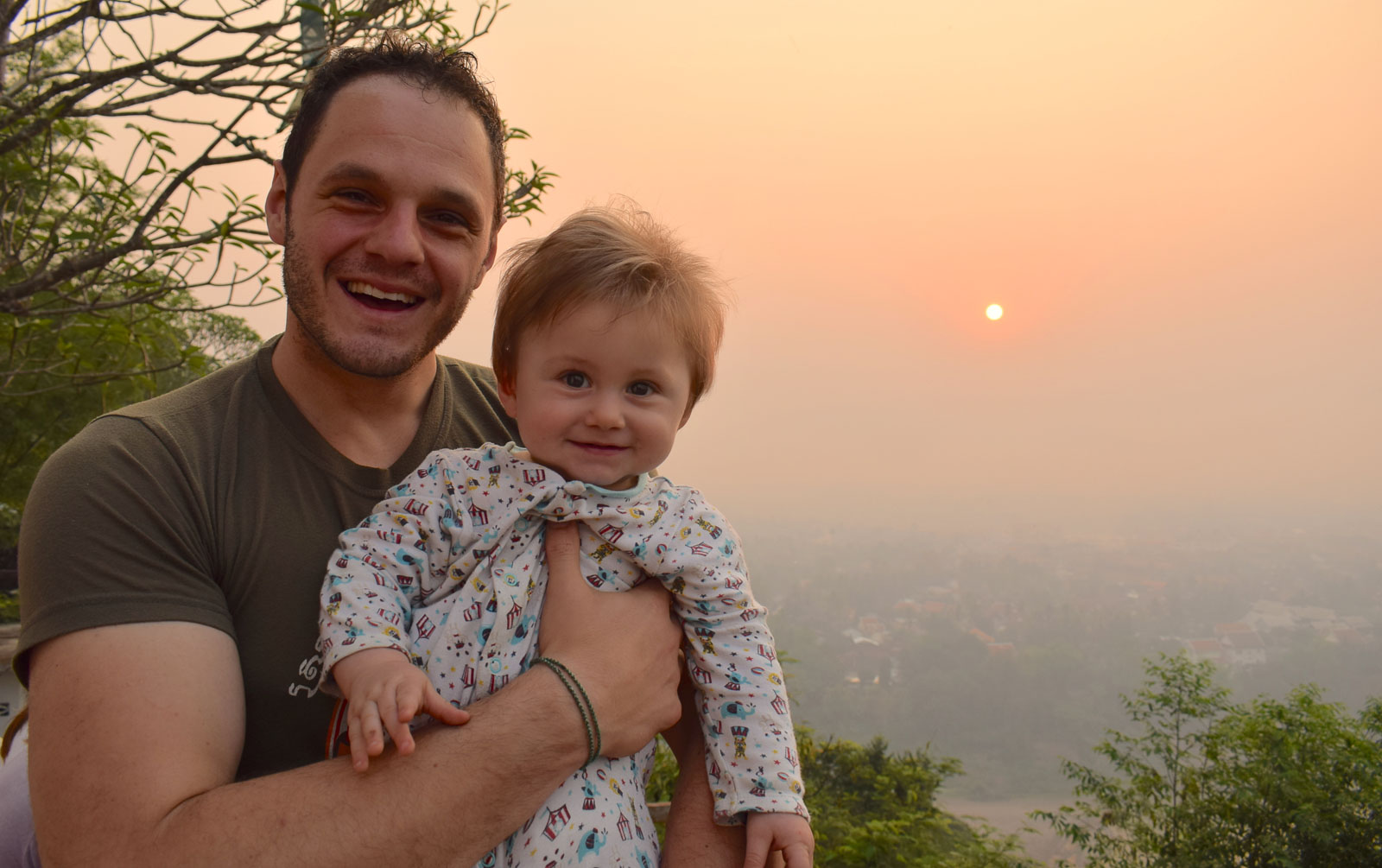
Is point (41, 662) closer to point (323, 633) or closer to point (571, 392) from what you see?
point (323, 633)

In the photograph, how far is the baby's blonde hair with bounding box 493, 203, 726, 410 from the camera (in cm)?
169

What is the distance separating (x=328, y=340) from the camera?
182 cm

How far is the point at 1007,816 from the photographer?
734 cm

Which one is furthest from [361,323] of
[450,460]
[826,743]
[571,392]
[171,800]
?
[826,743]

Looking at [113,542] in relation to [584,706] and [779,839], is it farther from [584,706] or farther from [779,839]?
[779,839]

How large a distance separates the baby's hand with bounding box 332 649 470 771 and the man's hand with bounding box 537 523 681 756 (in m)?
0.25

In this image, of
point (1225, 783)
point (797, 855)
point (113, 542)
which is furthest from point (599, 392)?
point (1225, 783)

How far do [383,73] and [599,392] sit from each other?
1.01 m

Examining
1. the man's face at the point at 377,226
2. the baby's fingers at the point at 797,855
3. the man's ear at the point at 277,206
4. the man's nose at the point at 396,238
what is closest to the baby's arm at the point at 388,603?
the man's face at the point at 377,226

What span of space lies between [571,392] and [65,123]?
112 inches

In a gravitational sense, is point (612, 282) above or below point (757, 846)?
above

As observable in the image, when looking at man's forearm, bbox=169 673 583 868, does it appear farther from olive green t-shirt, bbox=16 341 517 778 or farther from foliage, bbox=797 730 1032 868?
foliage, bbox=797 730 1032 868

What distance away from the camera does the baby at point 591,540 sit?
4.99ft

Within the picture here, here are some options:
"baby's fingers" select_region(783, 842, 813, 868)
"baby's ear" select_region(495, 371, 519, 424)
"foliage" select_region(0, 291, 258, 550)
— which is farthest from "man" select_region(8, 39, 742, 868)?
"foliage" select_region(0, 291, 258, 550)
